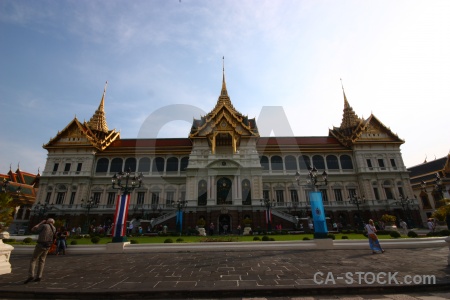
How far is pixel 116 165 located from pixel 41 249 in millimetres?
30773

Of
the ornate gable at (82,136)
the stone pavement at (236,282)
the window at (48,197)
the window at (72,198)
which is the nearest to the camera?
the stone pavement at (236,282)

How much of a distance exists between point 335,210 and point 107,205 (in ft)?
104

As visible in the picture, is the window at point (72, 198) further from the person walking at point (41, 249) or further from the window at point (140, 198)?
the person walking at point (41, 249)

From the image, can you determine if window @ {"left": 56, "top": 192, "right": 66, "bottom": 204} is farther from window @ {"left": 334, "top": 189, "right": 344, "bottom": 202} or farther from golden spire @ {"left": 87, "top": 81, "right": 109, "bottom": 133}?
window @ {"left": 334, "top": 189, "right": 344, "bottom": 202}

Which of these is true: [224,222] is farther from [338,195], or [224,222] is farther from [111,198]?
[338,195]

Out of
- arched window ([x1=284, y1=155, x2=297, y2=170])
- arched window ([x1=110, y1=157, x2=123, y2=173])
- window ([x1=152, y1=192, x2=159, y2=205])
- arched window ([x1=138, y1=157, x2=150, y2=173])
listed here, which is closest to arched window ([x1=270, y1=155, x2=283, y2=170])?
arched window ([x1=284, y1=155, x2=297, y2=170])

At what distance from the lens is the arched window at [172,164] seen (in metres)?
33.9

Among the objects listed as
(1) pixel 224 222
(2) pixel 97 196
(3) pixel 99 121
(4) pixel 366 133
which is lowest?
(1) pixel 224 222

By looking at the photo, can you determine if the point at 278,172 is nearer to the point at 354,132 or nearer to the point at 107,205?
the point at 354,132

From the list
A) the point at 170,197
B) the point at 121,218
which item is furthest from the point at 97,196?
the point at 121,218

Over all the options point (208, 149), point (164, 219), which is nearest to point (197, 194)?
point (164, 219)

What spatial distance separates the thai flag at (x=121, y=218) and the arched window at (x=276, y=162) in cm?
2465

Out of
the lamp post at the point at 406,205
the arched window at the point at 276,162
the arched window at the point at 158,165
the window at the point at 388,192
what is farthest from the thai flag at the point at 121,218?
the window at the point at 388,192

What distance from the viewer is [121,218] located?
12461 mm
